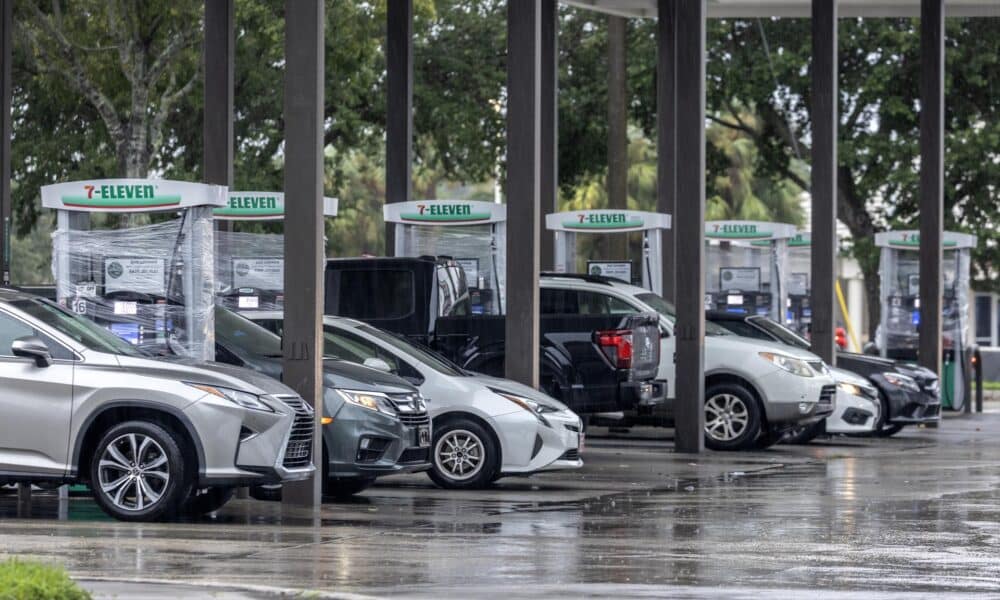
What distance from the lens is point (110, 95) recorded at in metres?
29.8

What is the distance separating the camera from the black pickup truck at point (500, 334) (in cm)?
1888

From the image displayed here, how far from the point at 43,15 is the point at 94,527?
16756 millimetres

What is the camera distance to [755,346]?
21.2 metres

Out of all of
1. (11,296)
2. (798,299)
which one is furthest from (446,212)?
(798,299)

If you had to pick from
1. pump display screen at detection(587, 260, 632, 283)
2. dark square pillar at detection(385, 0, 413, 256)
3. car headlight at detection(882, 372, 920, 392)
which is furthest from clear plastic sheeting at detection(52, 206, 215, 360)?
pump display screen at detection(587, 260, 632, 283)

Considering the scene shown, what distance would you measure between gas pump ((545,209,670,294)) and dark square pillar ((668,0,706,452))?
3.34 metres

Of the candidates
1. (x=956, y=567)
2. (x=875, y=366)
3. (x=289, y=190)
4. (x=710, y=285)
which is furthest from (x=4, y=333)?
(x=710, y=285)

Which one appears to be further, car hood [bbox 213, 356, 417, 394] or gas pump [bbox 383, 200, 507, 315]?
gas pump [bbox 383, 200, 507, 315]

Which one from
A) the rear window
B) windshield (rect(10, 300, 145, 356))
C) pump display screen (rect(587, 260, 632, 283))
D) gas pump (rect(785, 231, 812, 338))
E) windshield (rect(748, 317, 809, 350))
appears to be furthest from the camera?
gas pump (rect(785, 231, 812, 338))

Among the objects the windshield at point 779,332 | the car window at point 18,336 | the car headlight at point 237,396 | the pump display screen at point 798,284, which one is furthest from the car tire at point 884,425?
the car window at point 18,336

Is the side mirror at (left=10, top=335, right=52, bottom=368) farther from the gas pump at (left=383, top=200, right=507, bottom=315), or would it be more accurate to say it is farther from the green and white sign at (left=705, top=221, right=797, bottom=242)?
the green and white sign at (left=705, top=221, right=797, bottom=242)

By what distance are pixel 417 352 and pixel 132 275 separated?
100 inches

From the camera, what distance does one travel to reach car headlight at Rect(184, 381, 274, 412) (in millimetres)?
12594

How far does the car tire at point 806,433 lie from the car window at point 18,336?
11345 millimetres
